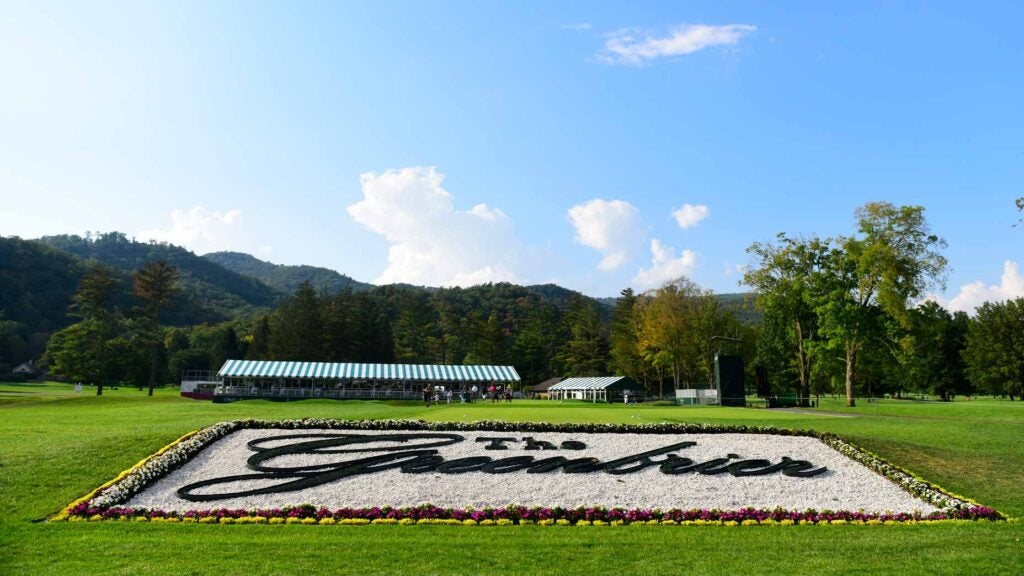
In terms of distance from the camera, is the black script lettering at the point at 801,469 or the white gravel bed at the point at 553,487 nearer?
the white gravel bed at the point at 553,487

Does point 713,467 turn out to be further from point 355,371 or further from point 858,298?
point 355,371

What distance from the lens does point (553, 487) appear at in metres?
13.6

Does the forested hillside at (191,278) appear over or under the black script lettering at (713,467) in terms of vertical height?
over


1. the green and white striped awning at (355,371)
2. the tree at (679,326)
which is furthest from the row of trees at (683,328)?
the green and white striped awning at (355,371)

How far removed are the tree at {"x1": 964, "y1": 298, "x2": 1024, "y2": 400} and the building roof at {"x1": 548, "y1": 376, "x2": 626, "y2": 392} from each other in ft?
121

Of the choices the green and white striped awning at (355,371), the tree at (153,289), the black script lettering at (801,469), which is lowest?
the black script lettering at (801,469)

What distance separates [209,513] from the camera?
1153cm

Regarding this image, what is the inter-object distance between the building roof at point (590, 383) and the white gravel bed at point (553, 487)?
160 ft

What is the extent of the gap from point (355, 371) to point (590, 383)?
25.7 metres

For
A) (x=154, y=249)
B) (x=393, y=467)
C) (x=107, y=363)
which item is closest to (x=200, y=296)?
(x=154, y=249)

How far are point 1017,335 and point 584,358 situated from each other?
47.4 m

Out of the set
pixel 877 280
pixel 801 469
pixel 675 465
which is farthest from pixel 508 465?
pixel 877 280

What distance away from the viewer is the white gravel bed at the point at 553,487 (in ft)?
41.4

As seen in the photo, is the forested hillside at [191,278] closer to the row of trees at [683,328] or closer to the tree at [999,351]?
the row of trees at [683,328]
